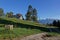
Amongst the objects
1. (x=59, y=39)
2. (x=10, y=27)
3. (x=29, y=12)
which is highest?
(x=29, y=12)

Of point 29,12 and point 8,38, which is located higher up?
point 29,12

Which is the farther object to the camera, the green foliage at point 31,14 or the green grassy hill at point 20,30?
the green foliage at point 31,14

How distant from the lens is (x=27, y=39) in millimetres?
12180

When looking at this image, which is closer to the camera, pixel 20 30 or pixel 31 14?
pixel 20 30

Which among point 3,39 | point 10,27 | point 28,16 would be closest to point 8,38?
point 3,39

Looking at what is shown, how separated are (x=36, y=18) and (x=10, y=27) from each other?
166 feet

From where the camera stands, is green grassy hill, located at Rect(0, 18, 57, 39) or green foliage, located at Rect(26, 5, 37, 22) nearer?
green grassy hill, located at Rect(0, 18, 57, 39)

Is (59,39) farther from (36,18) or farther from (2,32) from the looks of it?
(36,18)

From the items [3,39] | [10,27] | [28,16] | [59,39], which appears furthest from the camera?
[28,16]

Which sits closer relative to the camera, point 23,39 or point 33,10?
point 23,39

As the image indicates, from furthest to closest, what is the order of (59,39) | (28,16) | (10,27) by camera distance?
(28,16) → (10,27) → (59,39)

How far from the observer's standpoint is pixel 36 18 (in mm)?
65750

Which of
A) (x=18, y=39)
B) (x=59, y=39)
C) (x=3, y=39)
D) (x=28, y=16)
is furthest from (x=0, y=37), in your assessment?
(x=28, y=16)

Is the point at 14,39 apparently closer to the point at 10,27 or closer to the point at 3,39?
the point at 3,39
